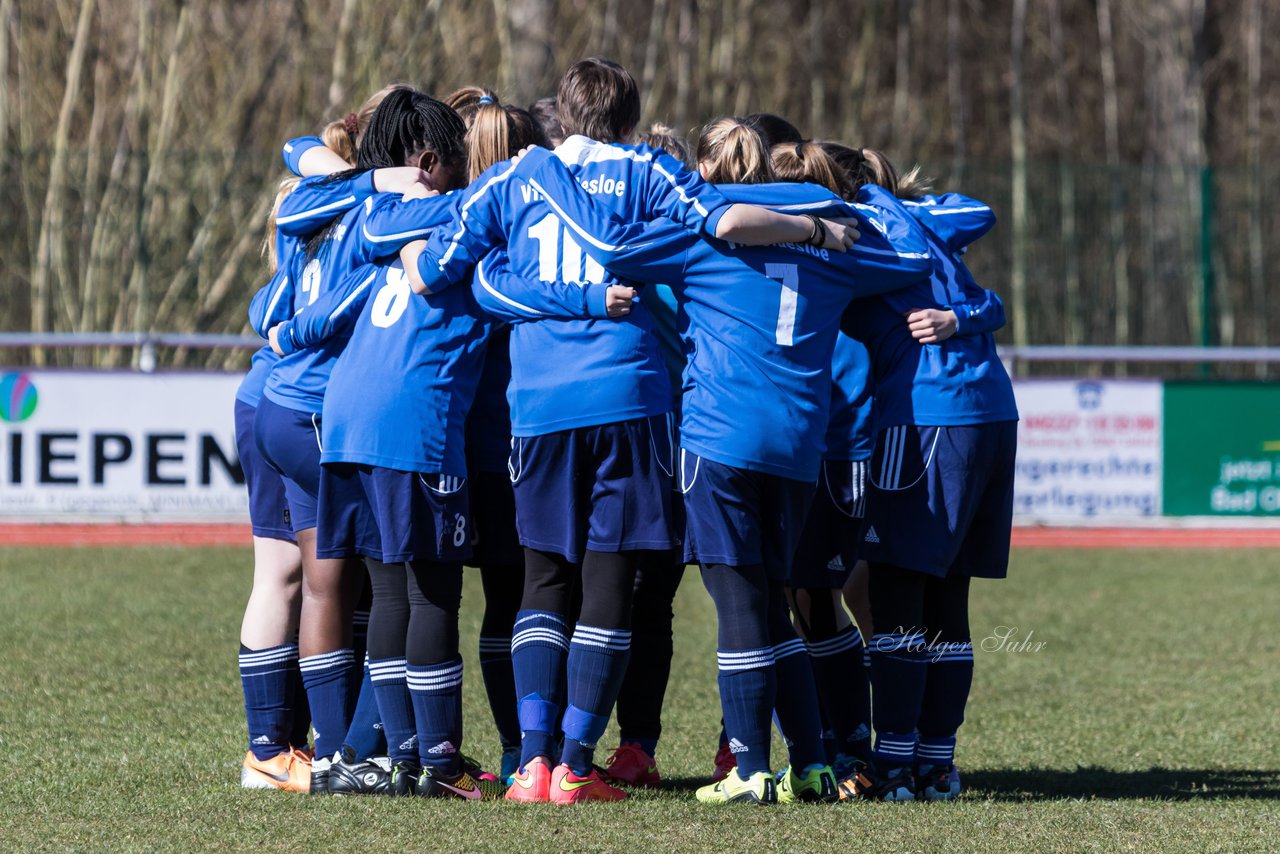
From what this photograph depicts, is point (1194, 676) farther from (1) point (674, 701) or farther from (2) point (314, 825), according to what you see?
(2) point (314, 825)

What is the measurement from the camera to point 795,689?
4.35 m

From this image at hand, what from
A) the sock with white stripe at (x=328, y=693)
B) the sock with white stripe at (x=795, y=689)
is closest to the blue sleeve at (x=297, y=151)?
the sock with white stripe at (x=328, y=693)

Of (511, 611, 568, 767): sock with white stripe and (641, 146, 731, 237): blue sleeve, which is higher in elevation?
(641, 146, 731, 237): blue sleeve

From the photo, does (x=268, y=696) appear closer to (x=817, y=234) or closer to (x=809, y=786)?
(x=809, y=786)

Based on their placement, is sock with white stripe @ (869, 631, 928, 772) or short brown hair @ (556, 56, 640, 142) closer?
short brown hair @ (556, 56, 640, 142)

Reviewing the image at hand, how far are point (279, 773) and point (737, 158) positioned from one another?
6.93 ft

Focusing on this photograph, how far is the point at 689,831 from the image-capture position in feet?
13.2

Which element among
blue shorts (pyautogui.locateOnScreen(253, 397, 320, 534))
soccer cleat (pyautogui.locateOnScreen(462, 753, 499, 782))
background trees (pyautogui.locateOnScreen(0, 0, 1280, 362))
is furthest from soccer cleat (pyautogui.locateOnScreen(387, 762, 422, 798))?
background trees (pyautogui.locateOnScreen(0, 0, 1280, 362))

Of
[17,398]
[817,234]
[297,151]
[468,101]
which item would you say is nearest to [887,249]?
[817,234]

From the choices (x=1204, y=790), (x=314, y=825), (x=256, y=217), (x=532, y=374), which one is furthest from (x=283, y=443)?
(x=256, y=217)

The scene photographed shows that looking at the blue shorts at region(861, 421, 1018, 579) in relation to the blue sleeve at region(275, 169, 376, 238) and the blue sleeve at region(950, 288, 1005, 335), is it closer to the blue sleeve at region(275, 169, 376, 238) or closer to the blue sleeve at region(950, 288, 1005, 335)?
the blue sleeve at region(950, 288, 1005, 335)

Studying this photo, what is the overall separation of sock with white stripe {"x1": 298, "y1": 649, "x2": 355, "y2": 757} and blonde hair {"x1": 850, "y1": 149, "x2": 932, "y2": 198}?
2.04 meters

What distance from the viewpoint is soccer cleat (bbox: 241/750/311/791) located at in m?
4.54

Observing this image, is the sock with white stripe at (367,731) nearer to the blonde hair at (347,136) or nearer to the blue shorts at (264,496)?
the blue shorts at (264,496)
